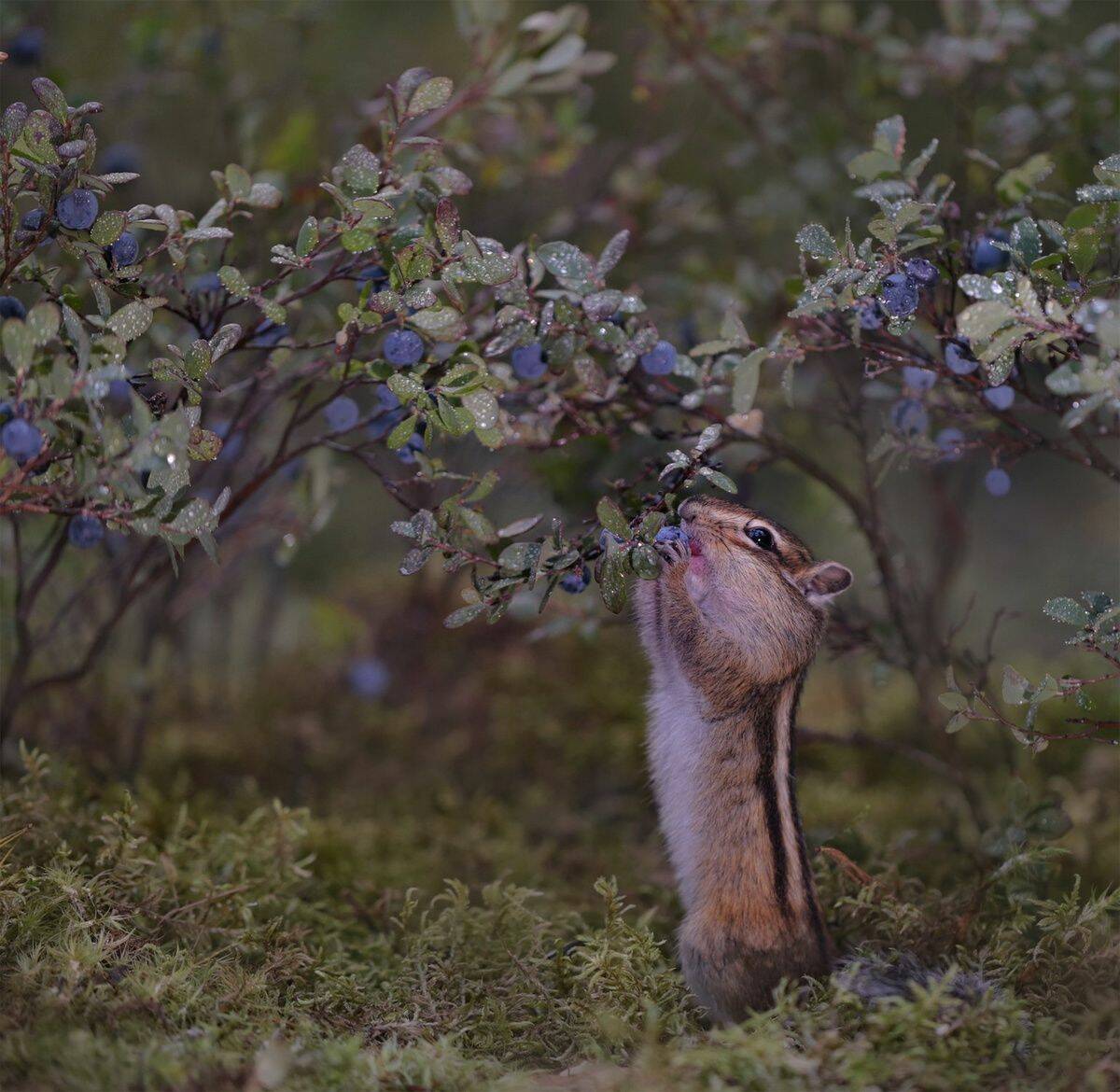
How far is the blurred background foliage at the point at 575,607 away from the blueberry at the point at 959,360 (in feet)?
1.79

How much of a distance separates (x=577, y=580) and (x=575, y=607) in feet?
2.44

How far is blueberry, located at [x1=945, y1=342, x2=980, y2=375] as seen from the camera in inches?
79.7

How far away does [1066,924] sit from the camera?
80.1 inches

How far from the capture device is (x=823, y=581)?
7.64ft

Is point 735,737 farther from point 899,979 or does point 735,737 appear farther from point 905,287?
point 905,287

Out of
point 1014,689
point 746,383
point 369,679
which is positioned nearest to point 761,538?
point 746,383

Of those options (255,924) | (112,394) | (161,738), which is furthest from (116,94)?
(255,924)

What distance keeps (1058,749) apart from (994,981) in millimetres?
1520

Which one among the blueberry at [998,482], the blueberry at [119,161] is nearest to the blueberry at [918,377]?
the blueberry at [998,482]

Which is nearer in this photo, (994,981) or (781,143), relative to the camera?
(994,981)

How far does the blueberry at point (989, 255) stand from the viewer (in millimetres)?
2197

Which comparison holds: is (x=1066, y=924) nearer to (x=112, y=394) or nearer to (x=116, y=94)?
(x=112, y=394)

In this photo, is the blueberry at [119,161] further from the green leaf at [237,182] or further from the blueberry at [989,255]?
the blueberry at [989,255]

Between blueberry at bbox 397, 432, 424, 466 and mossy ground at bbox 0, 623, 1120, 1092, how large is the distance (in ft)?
2.68
